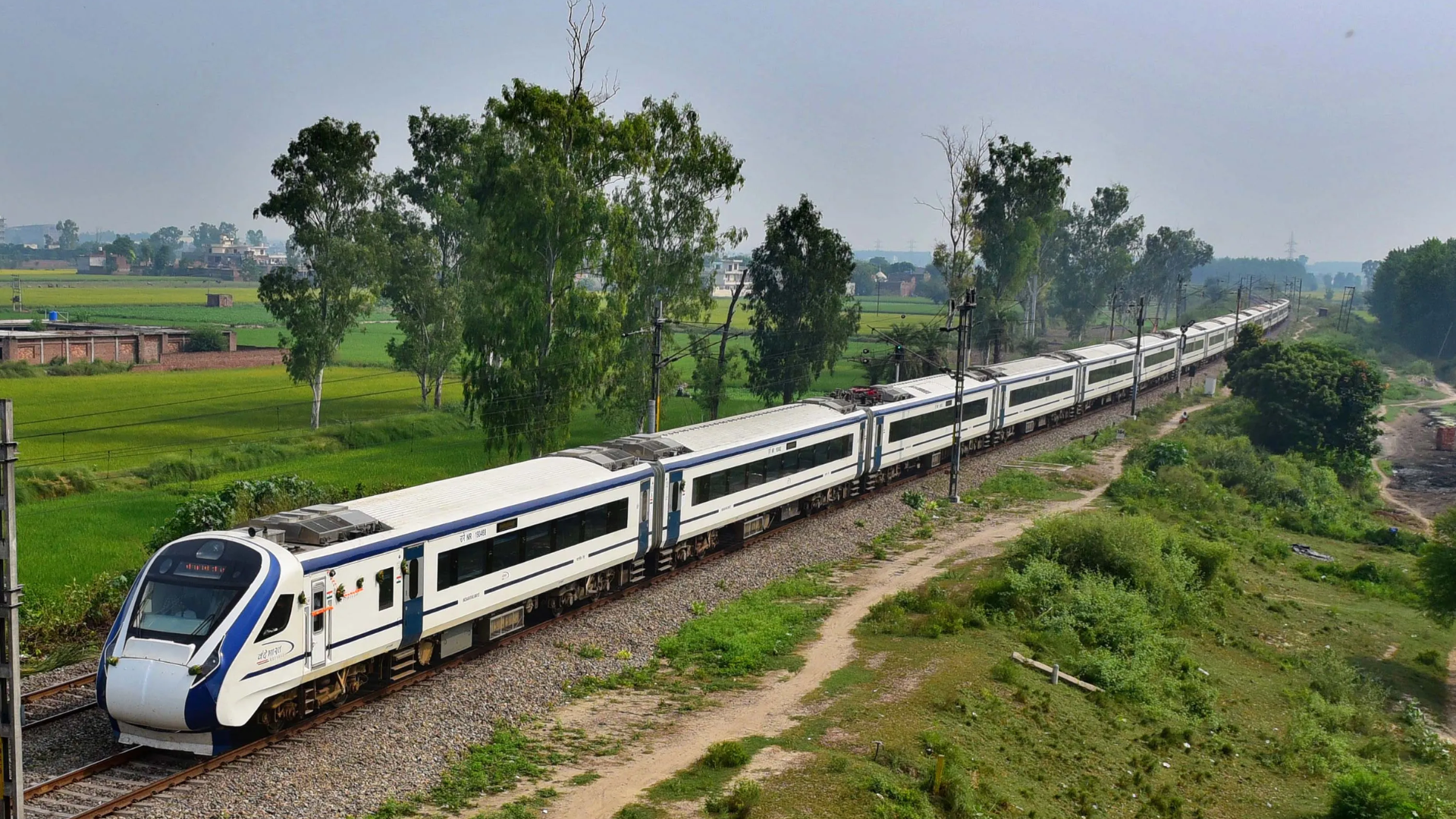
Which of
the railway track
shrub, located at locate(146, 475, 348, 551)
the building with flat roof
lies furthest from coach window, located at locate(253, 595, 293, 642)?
the building with flat roof

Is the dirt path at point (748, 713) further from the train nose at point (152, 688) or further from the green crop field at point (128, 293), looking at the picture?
the green crop field at point (128, 293)

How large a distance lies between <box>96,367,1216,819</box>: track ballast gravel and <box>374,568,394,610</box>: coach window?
1.63 m

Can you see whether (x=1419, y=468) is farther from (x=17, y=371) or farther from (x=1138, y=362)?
(x=17, y=371)

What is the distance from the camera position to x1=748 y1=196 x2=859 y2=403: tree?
185 ft

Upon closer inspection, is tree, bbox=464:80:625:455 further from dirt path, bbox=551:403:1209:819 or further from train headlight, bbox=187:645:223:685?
train headlight, bbox=187:645:223:685

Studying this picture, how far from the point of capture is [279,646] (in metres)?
16.3

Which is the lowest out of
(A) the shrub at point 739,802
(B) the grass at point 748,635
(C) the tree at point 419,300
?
(B) the grass at point 748,635

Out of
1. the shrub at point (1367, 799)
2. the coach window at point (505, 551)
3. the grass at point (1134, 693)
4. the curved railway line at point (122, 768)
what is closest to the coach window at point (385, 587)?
Answer: the curved railway line at point (122, 768)

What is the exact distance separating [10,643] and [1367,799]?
64.2 ft

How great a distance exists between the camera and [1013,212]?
255ft

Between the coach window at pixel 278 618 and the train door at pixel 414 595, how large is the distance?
2488mm

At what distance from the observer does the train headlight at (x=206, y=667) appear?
50.5 feet

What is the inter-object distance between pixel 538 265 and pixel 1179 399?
4620cm

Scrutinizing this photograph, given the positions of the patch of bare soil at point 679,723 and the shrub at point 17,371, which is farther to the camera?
the shrub at point 17,371
